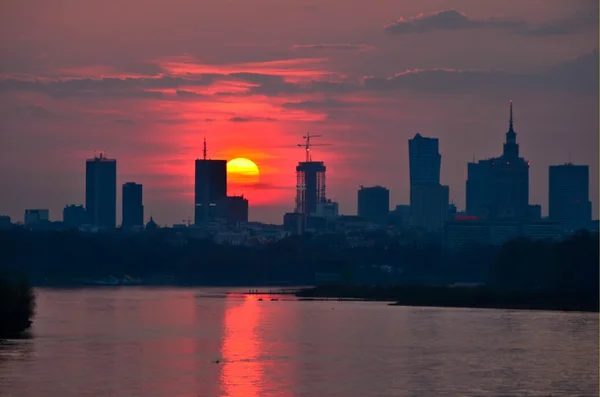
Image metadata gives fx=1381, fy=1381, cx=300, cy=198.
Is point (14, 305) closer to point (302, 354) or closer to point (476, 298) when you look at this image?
point (302, 354)

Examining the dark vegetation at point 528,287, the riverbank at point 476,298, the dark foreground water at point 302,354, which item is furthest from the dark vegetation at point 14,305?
the dark vegetation at point 528,287

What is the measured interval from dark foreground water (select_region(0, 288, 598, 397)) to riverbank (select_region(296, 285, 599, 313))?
843 cm

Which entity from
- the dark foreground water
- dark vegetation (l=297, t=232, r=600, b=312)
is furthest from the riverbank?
the dark foreground water

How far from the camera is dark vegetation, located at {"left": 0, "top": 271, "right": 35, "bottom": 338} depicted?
94.7m

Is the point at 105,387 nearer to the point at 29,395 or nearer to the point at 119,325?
the point at 29,395

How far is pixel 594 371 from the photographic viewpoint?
250ft

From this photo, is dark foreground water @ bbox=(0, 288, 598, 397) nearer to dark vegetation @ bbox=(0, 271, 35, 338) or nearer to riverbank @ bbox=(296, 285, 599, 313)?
dark vegetation @ bbox=(0, 271, 35, 338)

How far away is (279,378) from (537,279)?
315 ft

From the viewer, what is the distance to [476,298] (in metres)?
148

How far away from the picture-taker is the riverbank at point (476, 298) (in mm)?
137625

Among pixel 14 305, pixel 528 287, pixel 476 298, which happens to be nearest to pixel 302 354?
pixel 14 305

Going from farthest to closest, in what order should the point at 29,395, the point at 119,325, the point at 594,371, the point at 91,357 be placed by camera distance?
1. the point at 119,325
2. the point at 91,357
3. the point at 594,371
4. the point at 29,395

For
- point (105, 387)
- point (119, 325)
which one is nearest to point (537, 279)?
point (119, 325)

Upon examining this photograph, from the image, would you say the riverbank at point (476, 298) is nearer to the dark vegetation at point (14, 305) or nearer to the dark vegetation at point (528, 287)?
the dark vegetation at point (528, 287)
